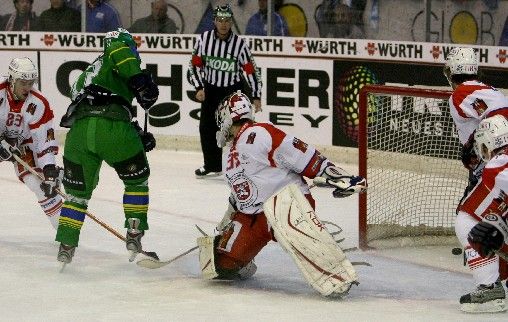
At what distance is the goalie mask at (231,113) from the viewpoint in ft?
17.2

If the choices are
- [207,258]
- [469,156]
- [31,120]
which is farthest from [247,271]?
[31,120]

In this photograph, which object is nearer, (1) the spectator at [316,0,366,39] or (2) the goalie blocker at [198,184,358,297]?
(2) the goalie blocker at [198,184,358,297]

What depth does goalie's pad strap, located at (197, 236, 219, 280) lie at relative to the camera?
17.3 ft

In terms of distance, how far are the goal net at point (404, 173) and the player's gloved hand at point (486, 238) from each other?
1576mm

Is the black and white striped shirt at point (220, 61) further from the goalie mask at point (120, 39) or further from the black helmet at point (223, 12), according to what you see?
the goalie mask at point (120, 39)

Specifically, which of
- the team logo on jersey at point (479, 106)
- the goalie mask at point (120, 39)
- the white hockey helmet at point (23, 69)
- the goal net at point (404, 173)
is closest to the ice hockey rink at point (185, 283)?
the goal net at point (404, 173)

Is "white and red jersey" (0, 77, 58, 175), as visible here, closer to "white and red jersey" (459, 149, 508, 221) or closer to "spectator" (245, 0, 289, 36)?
"white and red jersey" (459, 149, 508, 221)

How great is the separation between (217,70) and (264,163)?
323 cm

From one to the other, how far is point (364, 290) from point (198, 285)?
66 centimetres

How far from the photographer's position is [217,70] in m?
8.34

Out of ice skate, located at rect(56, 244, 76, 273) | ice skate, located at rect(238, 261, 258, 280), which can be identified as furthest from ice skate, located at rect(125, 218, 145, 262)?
ice skate, located at rect(238, 261, 258, 280)

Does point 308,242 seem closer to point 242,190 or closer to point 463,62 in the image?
point 242,190

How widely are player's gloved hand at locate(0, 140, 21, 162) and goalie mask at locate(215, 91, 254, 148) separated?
4.24ft

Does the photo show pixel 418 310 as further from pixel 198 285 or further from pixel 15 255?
pixel 15 255
